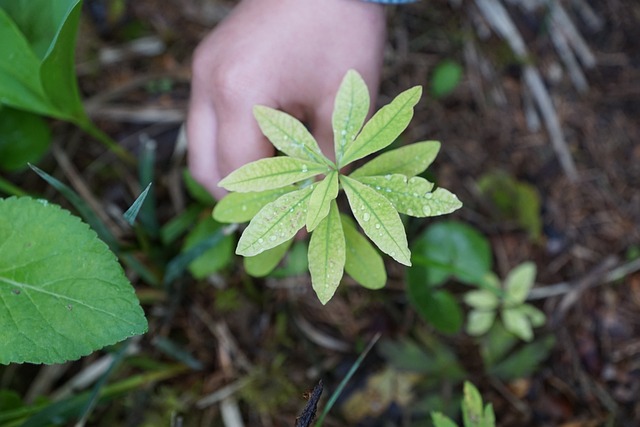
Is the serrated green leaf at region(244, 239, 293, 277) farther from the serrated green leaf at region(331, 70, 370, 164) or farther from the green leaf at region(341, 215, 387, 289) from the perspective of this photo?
the serrated green leaf at region(331, 70, 370, 164)

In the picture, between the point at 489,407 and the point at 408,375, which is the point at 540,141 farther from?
the point at 489,407

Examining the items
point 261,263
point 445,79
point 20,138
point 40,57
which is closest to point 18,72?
point 40,57

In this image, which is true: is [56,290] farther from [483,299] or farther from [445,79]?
[445,79]

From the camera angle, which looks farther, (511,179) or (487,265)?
(511,179)

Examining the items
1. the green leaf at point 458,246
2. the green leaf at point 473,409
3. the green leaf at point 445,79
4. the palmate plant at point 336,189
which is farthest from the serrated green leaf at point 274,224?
the green leaf at point 445,79

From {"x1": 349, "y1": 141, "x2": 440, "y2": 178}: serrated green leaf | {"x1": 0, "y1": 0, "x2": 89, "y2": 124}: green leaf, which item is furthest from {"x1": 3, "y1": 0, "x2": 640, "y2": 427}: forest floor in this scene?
{"x1": 349, "y1": 141, "x2": 440, "y2": 178}: serrated green leaf

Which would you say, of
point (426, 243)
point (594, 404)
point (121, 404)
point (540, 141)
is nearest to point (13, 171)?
point (121, 404)
